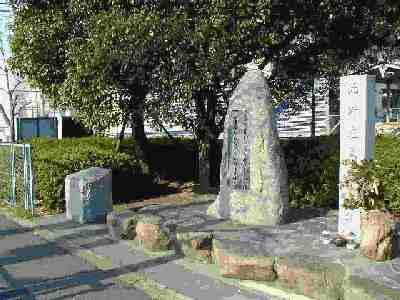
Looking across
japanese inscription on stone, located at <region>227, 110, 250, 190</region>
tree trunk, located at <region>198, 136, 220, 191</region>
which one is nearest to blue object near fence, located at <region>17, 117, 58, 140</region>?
tree trunk, located at <region>198, 136, 220, 191</region>

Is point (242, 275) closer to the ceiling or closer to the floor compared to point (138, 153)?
closer to the floor

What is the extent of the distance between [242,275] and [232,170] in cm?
236

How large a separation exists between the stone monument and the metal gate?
3.97 m

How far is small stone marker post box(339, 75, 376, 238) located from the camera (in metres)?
5.98

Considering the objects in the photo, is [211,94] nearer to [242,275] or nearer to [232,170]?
[232,170]

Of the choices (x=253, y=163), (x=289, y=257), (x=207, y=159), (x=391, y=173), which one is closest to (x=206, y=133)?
(x=207, y=159)

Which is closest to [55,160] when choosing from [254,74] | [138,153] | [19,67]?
[19,67]

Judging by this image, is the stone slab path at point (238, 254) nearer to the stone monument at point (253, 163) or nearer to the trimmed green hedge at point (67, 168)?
the stone monument at point (253, 163)

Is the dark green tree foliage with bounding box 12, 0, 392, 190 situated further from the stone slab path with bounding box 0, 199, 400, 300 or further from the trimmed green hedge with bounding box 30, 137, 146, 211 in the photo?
the stone slab path with bounding box 0, 199, 400, 300

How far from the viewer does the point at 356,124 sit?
6039mm

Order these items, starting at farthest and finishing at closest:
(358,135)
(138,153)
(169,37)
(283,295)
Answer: (138,153), (169,37), (358,135), (283,295)

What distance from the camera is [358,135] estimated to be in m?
6.02

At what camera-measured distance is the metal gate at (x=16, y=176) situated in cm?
969

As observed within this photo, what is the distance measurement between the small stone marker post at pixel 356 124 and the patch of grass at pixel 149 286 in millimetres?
2317
